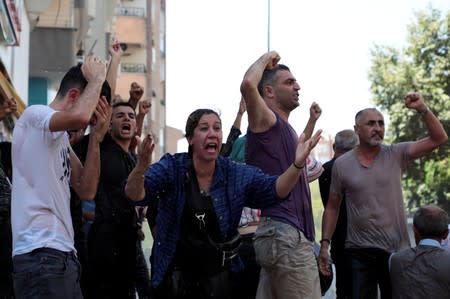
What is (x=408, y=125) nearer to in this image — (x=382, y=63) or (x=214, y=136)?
(x=382, y=63)

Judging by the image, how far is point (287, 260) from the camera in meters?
5.91

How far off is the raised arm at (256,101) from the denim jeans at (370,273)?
5.80 feet

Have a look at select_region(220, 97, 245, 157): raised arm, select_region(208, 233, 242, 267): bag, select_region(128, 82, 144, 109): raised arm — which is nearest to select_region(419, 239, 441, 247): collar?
select_region(220, 97, 245, 157): raised arm

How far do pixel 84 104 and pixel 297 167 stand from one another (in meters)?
1.22

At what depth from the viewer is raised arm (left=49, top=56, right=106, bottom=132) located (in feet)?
15.7

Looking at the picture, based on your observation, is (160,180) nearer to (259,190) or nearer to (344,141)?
(259,190)

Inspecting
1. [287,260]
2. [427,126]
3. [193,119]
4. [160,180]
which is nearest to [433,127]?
[427,126]

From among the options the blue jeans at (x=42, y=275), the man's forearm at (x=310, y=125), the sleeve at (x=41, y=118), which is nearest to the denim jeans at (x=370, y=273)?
the man's forearm at (x=310, y=125)

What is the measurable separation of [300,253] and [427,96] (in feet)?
87.1

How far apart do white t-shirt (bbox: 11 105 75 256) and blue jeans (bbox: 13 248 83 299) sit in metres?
0.04

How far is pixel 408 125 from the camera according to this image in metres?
31.6

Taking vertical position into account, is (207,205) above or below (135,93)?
below

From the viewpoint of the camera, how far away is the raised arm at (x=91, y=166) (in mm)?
5324

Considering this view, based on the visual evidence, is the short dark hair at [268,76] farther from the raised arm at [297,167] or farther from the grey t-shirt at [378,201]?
the grey t-shirt at [378,201]
